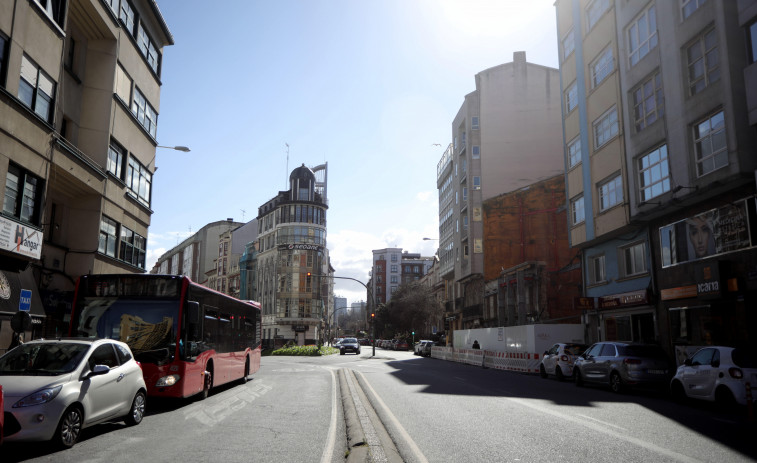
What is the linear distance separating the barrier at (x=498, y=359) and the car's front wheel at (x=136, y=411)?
21280 millimetres

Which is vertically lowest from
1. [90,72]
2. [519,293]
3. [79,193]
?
[519,293]

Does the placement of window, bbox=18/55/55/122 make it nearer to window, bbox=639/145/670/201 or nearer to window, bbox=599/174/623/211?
window, bbox=639/145/670/201

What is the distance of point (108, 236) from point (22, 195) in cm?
730

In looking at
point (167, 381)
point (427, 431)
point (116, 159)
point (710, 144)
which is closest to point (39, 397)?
point (167, 381)

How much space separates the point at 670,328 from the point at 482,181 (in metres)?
32.7

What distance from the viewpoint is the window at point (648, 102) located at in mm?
22703

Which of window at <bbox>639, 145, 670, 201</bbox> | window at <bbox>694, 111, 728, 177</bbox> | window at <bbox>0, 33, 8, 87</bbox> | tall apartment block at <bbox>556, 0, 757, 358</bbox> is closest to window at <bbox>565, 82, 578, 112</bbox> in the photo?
tall apartment block at <bbox>556, 0, 757, 358</bbox>

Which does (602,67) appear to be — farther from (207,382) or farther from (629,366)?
(207,382)

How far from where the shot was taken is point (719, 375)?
493 inches

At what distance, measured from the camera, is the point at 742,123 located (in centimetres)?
1788

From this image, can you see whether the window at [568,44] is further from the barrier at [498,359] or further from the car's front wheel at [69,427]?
the car's front wheel at [69,427]

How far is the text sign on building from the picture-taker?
15781 millimetres

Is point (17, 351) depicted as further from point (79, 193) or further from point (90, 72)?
point (90, 72)

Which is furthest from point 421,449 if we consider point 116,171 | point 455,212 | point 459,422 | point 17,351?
point 455,212
